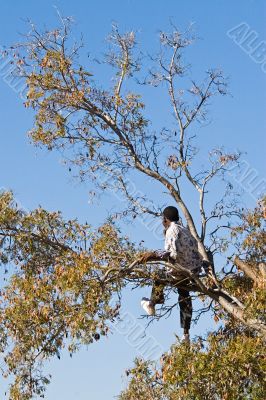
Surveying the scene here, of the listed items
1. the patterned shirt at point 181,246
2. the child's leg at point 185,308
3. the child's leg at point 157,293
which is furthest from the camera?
the child's leg at point 185,308

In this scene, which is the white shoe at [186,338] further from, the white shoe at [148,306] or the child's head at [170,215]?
the child's head at [170,215]

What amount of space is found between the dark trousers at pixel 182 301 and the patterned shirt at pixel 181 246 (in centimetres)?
47

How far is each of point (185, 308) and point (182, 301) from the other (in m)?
0.11

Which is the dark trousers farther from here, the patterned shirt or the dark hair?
the dark hair

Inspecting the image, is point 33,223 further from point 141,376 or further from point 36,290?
point 141,376

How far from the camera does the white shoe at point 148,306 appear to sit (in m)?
10.6

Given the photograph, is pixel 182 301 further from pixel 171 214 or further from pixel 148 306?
pixel 171 214

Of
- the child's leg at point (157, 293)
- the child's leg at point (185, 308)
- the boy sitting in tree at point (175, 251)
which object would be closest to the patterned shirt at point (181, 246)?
the boy sitting in tree at point (175, 251)

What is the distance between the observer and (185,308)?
1116cm

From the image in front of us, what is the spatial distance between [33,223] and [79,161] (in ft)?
10.8

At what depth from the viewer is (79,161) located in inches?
564

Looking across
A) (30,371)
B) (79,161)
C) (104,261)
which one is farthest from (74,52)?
(30,371)

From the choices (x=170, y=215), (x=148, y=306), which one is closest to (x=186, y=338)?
(x=148, y=306)

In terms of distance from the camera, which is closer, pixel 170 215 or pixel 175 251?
pixel 175 251
